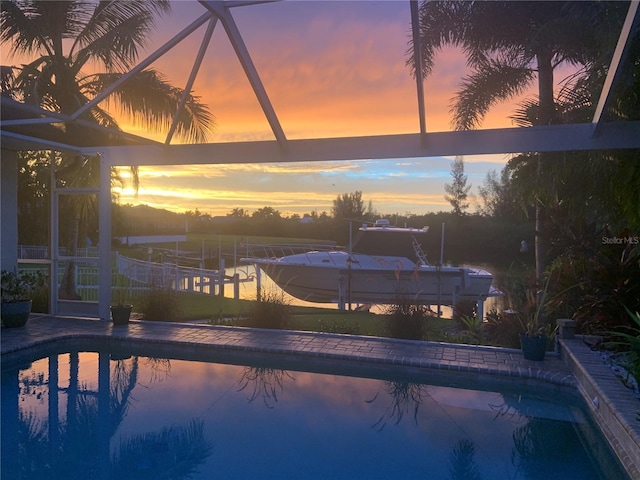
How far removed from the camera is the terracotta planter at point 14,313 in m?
7.23

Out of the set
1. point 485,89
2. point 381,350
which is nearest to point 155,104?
point 485,89

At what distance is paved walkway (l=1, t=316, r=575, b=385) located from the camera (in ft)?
19.0

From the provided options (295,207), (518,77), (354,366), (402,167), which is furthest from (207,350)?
(295,207)

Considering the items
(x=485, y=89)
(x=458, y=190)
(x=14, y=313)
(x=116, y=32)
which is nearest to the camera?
(x=14, y=313)

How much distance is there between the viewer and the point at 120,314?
24.8 ft

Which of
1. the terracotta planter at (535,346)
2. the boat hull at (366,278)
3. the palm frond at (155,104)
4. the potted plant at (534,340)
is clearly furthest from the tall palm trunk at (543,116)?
the palm frond at (155,104)

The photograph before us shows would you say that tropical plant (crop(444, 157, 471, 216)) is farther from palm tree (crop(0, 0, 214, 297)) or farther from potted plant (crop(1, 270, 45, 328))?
potted plant (crop(1, 270, 45, 328))

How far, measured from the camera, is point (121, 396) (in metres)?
5.34

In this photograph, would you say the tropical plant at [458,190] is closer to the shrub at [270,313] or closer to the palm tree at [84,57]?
the palm tree at [84,57]

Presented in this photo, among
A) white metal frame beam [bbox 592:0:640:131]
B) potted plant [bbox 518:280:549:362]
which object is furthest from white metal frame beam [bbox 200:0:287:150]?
potted plant [bbox 518:280:549:362]

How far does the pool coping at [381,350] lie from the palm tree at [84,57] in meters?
2.69

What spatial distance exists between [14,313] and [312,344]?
4.21m

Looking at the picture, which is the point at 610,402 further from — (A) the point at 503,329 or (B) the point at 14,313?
(B) the point at 14,313

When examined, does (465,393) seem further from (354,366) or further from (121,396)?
(121,396)
